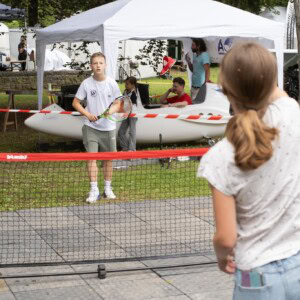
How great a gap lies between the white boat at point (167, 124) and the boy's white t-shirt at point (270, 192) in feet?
34.5

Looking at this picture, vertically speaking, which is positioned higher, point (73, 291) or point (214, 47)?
point (214, 47)

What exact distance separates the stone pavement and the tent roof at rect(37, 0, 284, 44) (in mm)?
6839

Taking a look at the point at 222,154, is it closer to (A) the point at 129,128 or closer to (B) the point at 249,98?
(B) the point at 249,98

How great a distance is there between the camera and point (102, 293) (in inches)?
209

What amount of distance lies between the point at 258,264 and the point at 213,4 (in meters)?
11.6

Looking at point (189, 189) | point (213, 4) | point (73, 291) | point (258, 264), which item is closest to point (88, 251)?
point (73, 291)

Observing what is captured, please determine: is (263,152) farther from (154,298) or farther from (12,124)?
(12,124)

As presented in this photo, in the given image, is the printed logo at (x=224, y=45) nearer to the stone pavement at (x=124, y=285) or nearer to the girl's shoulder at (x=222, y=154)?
the stone pavement at (x=124, y=285)

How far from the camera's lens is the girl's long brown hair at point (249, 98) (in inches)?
92.2

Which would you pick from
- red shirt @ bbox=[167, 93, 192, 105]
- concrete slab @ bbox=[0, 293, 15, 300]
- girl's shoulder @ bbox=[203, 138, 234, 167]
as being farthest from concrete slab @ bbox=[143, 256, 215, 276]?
red shirt @ bbox=[167, 93, 192, 105]

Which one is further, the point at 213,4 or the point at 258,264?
the point at 213,4

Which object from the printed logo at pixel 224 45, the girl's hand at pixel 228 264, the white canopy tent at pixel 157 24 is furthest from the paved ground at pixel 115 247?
the printed logo at pixel 224 45

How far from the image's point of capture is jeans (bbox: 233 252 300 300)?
2.46m

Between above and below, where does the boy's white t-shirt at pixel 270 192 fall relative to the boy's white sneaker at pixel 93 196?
above
